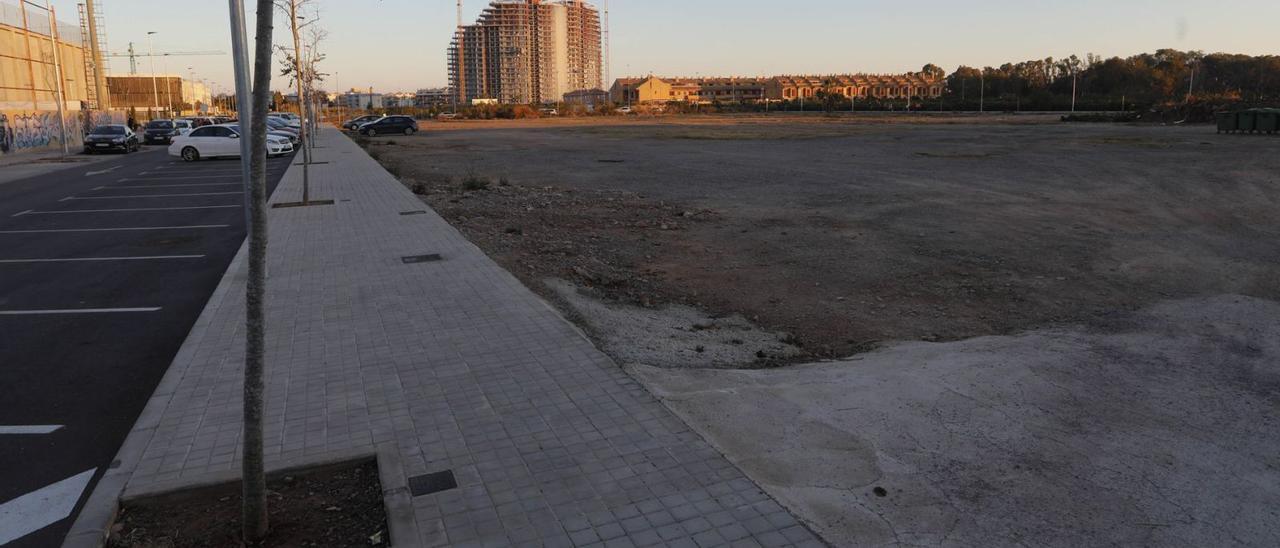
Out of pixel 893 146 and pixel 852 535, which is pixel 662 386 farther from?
pixel 893 146

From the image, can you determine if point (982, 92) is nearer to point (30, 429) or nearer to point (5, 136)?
point (5, 136)

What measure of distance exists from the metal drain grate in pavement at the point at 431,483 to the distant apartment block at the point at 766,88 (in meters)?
165

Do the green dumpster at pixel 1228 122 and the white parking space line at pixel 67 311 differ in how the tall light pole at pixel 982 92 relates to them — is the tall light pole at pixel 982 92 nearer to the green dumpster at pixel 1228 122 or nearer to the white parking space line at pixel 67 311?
the green dumpster at pixel 1228 122

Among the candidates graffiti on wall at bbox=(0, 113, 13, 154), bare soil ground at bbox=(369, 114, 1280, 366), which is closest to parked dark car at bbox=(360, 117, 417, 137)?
graffiti on wall at bbox=(0, 113, 13, 154)

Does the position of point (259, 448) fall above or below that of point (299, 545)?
above

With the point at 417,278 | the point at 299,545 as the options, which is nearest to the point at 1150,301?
the point at 417,278

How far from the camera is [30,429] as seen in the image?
5.55m

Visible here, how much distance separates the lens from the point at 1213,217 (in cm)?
1508

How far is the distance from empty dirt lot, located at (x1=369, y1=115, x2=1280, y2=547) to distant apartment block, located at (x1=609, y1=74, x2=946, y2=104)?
153m

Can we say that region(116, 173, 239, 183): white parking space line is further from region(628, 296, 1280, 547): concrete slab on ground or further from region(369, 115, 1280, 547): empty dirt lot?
region(628, 296, 1280, 547): concrete slab on ground

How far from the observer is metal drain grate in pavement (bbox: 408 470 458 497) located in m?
4.30

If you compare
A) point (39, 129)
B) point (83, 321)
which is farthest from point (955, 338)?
point (39, 129)

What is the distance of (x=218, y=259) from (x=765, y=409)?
31.1 feet

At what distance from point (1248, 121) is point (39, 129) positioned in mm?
61492
